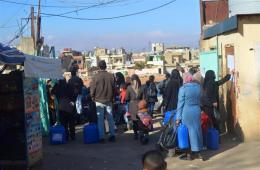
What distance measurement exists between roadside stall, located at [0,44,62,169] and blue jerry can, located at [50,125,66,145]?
2757 millimetres

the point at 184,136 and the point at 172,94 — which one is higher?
the point at 172,94

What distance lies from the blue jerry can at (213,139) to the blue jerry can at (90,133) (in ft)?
10.1

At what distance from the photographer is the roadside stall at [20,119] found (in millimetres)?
10570

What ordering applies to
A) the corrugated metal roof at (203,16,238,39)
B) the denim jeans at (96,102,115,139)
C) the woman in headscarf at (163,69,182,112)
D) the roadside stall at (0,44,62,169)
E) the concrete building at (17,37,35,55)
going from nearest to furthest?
the roadside stall at (0,44,62,169) → the corrugated metal roof at (203,16,238,39) → the woman in headscarf at (163,69,182,112) → the denim jeans at (96,102,115,139) → the concrete building at (17,37,35,55)

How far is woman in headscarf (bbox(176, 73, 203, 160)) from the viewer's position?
35.4ft

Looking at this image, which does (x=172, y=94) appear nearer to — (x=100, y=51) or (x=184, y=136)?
(x=184, y=136)

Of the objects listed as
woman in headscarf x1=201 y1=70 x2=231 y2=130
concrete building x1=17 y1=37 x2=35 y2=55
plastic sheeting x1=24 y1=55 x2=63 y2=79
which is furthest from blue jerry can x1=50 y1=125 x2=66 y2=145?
concrete building x1=17 y1=37 x2=35 y2=55

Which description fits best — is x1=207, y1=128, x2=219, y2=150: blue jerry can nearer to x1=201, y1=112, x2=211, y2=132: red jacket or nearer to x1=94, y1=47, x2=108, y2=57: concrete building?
x1=201, y1=112, x2=211, y2=132: red jacket

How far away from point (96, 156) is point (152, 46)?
148824 millimetres

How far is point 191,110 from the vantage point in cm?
1080

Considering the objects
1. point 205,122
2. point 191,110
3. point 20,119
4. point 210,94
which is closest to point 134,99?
point 210,94

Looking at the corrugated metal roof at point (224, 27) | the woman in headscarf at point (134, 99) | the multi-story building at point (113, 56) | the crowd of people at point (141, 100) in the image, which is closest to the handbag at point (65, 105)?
the crowd of people at point (141, 100)

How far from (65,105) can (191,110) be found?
14.4 feet

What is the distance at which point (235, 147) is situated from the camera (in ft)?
39.9
